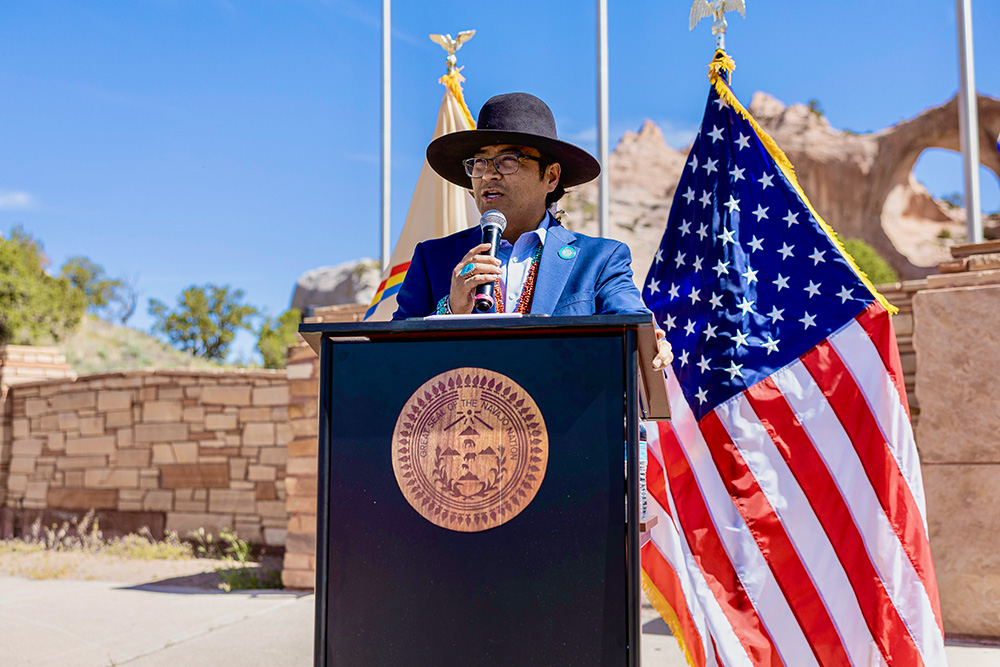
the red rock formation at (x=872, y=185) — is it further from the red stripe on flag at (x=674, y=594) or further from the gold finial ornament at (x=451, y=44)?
the red stripe on flag at (x=674, y=594)

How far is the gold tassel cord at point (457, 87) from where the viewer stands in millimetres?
4703

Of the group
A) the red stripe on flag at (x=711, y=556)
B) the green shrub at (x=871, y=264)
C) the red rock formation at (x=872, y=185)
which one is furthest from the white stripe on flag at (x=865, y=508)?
the red rock formation at (x=872, y=185)

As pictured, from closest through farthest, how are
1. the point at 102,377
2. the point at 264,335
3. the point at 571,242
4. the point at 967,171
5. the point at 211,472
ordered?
the point at 571,242 → the point at 967,171 → the point at 211,472 → the point at 102,377 → the point at 264,335

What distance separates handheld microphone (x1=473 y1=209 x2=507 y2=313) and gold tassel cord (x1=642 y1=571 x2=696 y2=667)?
7.47 feet

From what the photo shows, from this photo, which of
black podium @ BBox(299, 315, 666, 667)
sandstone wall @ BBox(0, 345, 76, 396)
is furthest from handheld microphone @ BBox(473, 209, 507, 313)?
sandstone wall @ BBox(0, 345, 76, 396)

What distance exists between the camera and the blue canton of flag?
12.1 feet

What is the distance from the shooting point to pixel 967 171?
535cm

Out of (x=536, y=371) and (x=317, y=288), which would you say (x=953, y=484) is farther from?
(x=317, y=288)

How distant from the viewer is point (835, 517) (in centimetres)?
344

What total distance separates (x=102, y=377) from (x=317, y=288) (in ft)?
111

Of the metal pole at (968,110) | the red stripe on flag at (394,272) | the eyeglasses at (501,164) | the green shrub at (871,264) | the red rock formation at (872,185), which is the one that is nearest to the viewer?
the eyeglasses at (501,164)

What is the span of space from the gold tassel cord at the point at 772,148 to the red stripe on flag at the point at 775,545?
0.96m

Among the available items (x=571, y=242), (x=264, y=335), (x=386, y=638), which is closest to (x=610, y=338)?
(x=571, y=242)

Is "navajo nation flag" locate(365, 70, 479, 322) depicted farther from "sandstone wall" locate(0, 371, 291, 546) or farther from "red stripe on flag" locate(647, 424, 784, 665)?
"sandstone wall" locate(0, 371, 291, 546)
